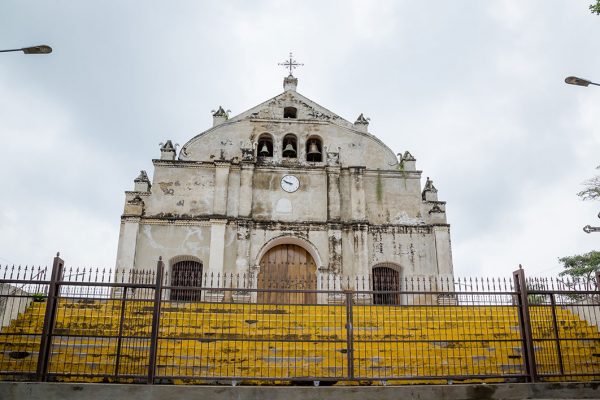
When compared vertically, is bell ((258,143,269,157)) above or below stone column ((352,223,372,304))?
above

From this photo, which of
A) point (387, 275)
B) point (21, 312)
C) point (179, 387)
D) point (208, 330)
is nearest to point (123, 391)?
point (179, 387)

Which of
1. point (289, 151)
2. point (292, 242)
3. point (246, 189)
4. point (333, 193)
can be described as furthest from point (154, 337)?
point (289, 151)

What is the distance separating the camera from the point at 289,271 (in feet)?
58.8

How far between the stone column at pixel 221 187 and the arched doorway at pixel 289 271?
248cm

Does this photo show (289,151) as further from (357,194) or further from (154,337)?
(154,337)

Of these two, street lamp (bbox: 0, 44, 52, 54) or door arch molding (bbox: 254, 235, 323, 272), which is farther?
door arch molding (bbox: 254, 235, 323, 272)

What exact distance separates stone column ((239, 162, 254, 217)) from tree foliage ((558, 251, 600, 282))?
22324 mm

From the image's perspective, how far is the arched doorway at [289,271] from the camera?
17.3m

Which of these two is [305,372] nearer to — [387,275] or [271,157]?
[387,275]

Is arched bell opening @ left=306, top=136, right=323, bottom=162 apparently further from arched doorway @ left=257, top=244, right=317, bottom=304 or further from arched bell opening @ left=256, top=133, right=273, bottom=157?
arched doorway @ left=257, top=244, right=317, bottom=304

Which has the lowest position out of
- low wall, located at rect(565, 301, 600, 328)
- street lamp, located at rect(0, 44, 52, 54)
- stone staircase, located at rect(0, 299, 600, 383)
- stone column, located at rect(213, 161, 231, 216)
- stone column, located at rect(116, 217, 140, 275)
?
stone staircase, located at rect(0, 299, 600, 383)

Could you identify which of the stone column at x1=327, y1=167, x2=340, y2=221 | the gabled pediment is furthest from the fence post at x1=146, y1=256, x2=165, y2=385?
the gabled pediment

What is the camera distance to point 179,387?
7.69 meters

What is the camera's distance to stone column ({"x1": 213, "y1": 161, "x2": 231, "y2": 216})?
17891 millimetres
